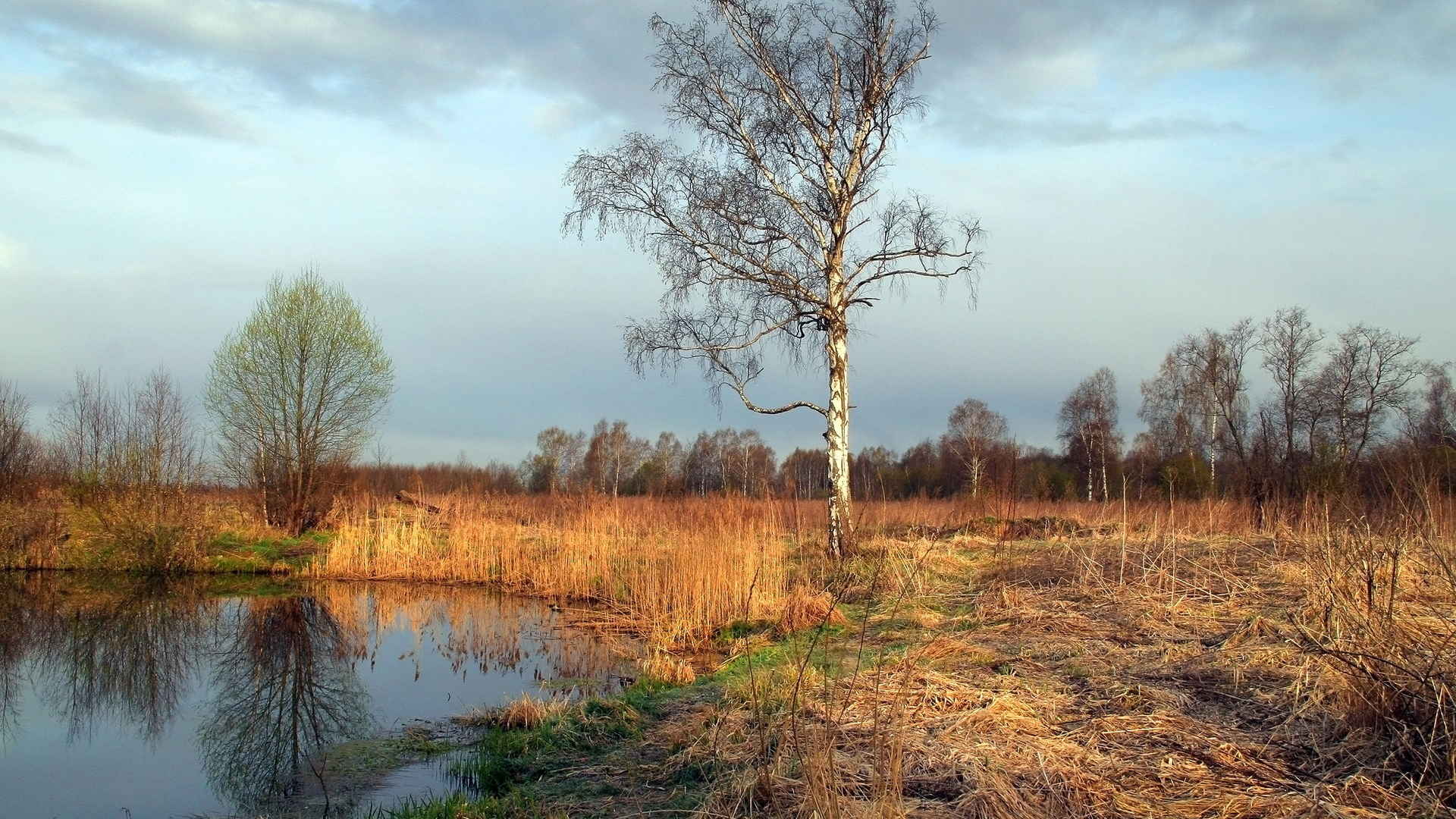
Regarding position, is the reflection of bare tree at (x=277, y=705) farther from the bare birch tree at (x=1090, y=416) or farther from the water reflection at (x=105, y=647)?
the bare birch tree at (x=1090, y=416)

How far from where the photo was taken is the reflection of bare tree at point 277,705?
18.6 ft

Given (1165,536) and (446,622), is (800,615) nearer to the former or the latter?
(1165,536)

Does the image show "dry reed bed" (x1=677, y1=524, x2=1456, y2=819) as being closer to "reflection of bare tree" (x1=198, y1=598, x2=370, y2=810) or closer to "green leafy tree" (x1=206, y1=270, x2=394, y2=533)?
"reflection of bare tree" (x1=198, y1=598, x2=370, y2=810)

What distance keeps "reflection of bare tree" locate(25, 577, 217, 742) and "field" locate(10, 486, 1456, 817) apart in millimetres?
4177

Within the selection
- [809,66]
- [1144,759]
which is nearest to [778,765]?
→ [1144,759]

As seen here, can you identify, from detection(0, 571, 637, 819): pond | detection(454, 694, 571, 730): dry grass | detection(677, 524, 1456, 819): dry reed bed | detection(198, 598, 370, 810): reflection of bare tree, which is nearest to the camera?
detection(677, 524, 1456, 819): dry reed bed

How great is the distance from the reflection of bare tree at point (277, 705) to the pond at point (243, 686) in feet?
0.07

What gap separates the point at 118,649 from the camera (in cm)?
944

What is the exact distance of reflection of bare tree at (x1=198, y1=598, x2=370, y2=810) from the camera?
18.6 feet

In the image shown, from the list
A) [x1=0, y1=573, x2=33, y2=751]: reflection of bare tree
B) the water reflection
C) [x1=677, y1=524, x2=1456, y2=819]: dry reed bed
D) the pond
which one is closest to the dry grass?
the pond

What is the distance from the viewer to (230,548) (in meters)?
17.0

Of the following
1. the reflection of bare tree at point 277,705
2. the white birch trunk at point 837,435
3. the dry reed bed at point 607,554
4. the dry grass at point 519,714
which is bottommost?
the reflection of bare tree at point 277,705

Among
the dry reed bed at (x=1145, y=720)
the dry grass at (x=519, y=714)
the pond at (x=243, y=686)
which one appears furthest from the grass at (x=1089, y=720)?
the pond at (x=243, y=686)

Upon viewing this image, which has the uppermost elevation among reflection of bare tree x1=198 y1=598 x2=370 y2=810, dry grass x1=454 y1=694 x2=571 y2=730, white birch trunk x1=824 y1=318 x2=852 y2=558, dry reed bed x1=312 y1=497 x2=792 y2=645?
white birch trunk x1=824 y1=318 x2=852 y2=558
